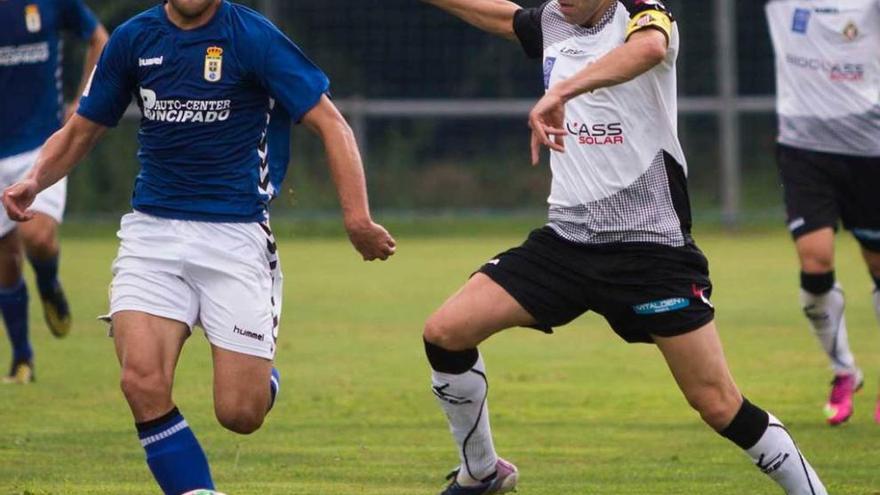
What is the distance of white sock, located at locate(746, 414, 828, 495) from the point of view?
679 centimetres

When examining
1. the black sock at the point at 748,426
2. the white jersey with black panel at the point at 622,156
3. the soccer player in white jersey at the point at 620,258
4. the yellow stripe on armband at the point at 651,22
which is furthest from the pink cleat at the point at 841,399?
the yellow stripe on armband at the point at 651,22

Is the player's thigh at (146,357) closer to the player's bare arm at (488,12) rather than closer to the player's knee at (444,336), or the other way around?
the player's knee at (444,336)

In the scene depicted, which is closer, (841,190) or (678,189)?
(678,189)

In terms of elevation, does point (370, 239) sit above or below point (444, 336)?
above

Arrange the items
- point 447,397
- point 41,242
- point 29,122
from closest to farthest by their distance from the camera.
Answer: point 447,397, point 41,242, point 29,122

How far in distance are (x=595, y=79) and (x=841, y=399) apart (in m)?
4.07

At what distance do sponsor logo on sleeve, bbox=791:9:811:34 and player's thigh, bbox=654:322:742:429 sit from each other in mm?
3958

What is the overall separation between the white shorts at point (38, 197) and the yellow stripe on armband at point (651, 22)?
17.9ft

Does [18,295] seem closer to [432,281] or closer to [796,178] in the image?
[796,178]

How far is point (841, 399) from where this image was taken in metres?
9.87

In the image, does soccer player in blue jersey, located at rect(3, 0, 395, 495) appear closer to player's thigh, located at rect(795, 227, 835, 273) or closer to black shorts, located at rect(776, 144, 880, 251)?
player's thigh, located at rect(795, 227, 835, 273)

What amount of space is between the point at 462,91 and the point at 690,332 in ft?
63.0

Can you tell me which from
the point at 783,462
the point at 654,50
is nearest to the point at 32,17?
the point at 654,50

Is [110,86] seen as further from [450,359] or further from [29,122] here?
[29,122]
